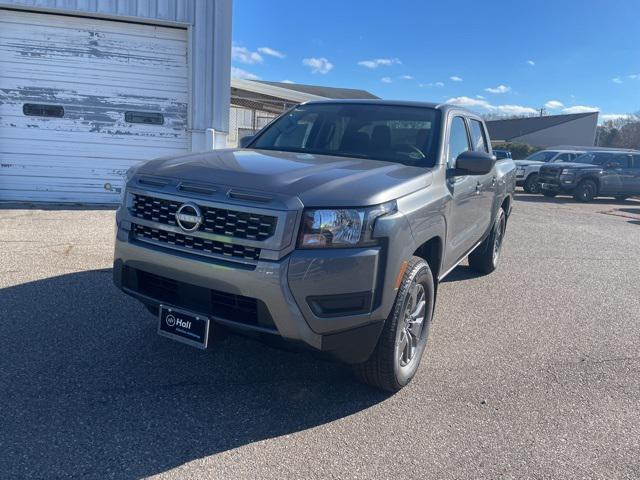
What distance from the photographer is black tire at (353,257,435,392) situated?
3.07m

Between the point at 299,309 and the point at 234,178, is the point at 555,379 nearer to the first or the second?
the point at 299,309

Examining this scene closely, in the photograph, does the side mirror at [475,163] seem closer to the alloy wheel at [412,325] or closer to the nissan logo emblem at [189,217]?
the alloy wheel at [412,325]

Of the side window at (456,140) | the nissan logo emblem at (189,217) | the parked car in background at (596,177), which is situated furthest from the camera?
the parked car in background at (596,177)

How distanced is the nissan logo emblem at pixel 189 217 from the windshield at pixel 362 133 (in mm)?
1494

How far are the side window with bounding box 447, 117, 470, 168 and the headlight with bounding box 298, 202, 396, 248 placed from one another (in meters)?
1.57

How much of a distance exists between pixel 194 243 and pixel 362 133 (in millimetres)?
1907

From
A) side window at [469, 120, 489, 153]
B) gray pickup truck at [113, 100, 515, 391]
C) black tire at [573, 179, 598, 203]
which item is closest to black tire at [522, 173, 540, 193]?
black tire at [573, 179, 598, 203]

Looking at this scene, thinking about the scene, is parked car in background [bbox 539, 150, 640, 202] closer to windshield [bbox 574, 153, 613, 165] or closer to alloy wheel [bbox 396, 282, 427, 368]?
windshield [bbox 574, 153, 613, 165]

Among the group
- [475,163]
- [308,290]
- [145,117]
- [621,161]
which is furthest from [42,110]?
[621,161]

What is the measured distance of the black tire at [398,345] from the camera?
3068 millimetres

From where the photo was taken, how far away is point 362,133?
4250 millimetres

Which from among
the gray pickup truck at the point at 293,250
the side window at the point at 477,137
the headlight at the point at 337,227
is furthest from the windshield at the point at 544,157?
the headlight at the point at 337,227

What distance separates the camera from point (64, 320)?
417 centimetres

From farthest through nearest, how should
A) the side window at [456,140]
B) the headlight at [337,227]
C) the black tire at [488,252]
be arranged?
1. the black tire at [488,252]
2. the side window at [456,140]
3. the headlight at [337,227]
